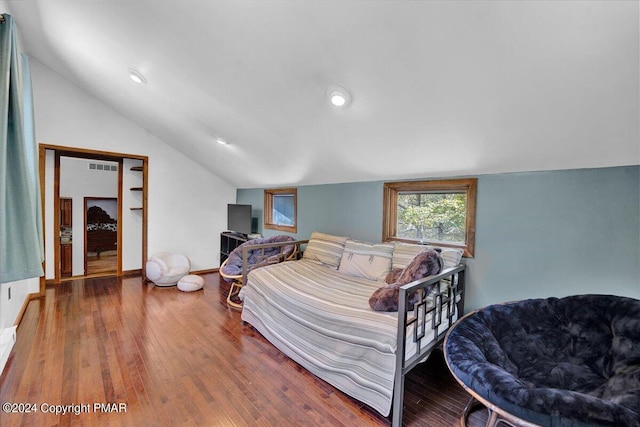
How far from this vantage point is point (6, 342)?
2.28 m

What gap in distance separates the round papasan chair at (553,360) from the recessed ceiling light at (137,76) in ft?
12.3

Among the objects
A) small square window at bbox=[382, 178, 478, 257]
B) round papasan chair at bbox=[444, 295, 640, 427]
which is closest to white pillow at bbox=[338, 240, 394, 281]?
small square window at bbox=[382, 178, 478, 257]

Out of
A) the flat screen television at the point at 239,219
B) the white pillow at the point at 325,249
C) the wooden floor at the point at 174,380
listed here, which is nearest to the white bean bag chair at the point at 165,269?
the flat screen television at the point at 239,219

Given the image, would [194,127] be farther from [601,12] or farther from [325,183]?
[601,12]

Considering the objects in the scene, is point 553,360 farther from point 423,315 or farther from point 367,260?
point 367,260

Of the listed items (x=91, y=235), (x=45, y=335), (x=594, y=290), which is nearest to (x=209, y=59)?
(x=45, y=335)

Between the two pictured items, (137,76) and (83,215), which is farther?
(83,215)

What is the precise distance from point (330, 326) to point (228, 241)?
3724mm

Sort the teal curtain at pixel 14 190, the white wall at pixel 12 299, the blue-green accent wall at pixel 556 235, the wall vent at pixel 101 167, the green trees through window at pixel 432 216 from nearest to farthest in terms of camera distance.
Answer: the teal curtain at pixel 14 190 → the blue-green accent wall at pixel 556 235 → the white wall at pixel 12 299 → the green trees through window at pixel 432 216 → the wall vent at pixel 101 167

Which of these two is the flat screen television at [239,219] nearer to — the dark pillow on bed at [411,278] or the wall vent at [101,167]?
the wall vent at [101,167]

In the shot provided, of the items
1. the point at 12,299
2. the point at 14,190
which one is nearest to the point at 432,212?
the point at 14,190

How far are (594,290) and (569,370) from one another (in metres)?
0.60

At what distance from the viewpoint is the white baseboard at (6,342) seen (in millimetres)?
2126

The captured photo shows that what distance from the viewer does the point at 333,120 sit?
2.34 m
